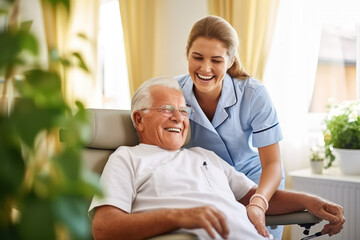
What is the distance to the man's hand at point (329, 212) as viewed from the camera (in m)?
1.45

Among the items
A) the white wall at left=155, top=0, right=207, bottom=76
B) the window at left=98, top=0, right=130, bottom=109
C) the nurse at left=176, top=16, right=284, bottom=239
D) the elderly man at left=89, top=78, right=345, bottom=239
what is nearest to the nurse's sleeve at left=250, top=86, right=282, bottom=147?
the nurse at left=176, top=16, right=284, bottom=239

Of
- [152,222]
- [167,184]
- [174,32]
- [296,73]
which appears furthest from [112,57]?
[152,222]

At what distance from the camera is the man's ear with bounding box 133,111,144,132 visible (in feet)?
5.20

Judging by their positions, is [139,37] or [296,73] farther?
[139,37]

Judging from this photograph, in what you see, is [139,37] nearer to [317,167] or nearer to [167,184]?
[317,167]

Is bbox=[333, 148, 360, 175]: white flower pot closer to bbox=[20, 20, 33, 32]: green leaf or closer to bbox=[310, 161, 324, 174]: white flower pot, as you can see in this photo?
bbox=[310, 161, 324, 174]: white flower pot

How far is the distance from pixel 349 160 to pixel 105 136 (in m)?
1.43

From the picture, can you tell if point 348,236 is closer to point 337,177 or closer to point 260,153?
point 337,177

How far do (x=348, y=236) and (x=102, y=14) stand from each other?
2.63 metres

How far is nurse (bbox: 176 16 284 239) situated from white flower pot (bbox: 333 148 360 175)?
736mm

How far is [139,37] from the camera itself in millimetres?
3293

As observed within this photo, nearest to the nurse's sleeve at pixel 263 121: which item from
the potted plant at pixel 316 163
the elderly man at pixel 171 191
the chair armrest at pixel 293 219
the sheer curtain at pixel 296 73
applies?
the elderly man at pixel 171 191

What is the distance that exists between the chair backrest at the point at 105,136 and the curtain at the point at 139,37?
1.62 m

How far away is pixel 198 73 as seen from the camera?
1.66 metres
